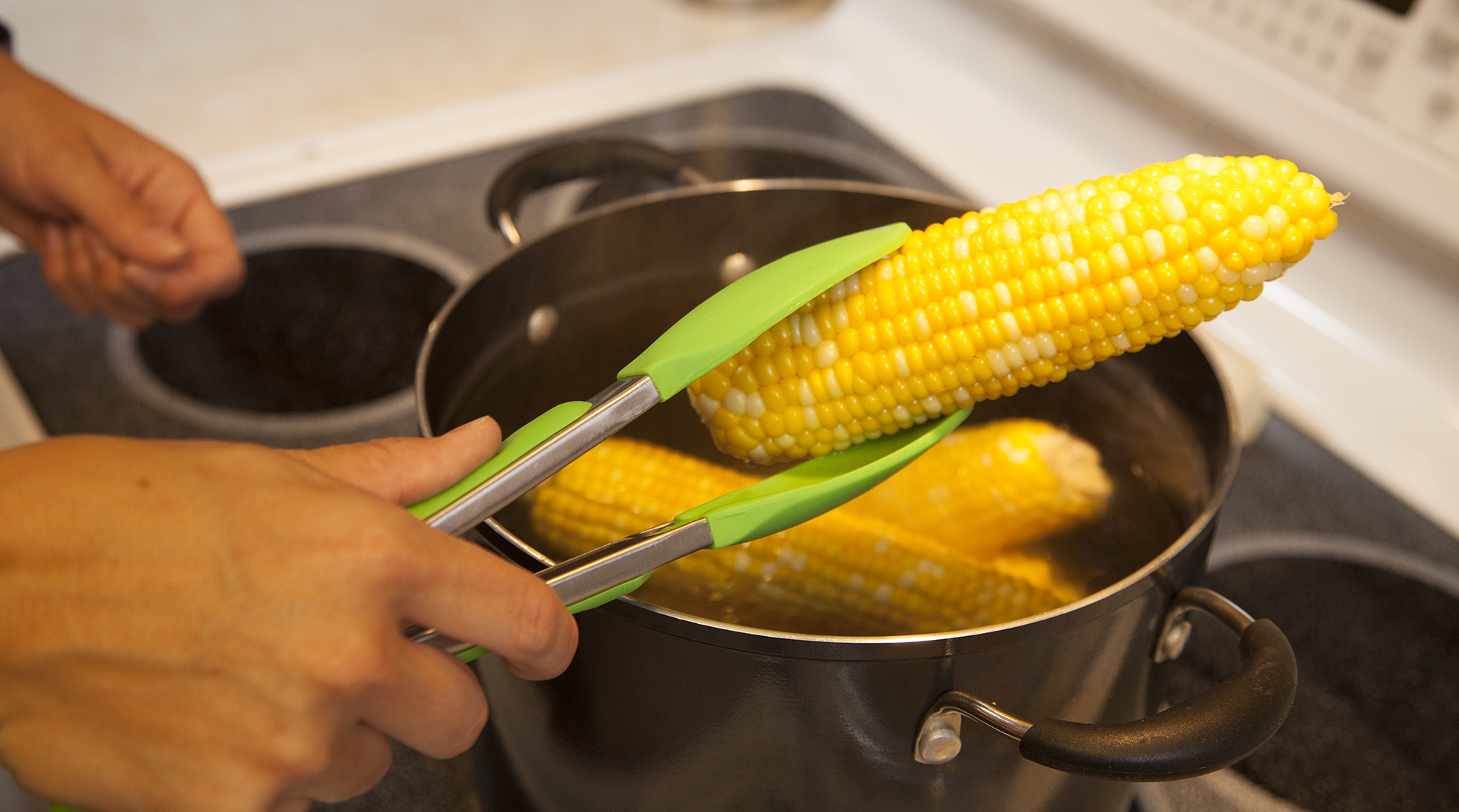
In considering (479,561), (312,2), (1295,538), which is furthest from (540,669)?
(312,2)

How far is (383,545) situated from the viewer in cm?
28

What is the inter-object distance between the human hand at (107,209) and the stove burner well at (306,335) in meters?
0.07

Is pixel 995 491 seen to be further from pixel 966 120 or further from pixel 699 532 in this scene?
pixel 966 120

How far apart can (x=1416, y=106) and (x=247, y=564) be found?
0.66m

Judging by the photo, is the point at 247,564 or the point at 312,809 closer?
the point at 247,564

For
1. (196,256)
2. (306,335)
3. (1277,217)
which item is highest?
(1277,217)

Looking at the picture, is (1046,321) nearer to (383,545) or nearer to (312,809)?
(383,545)

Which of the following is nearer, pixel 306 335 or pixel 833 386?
pixel 833 386

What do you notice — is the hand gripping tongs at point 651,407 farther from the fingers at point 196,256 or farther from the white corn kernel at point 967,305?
the fingers at point 196,256

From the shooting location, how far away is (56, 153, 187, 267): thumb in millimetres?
602

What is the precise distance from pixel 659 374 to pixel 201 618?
0.17 meters

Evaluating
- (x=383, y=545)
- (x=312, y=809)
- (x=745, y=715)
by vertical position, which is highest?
(x=383, y=545)

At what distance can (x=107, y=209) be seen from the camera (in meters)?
0.62

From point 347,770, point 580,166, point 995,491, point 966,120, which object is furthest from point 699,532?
point 966,120
